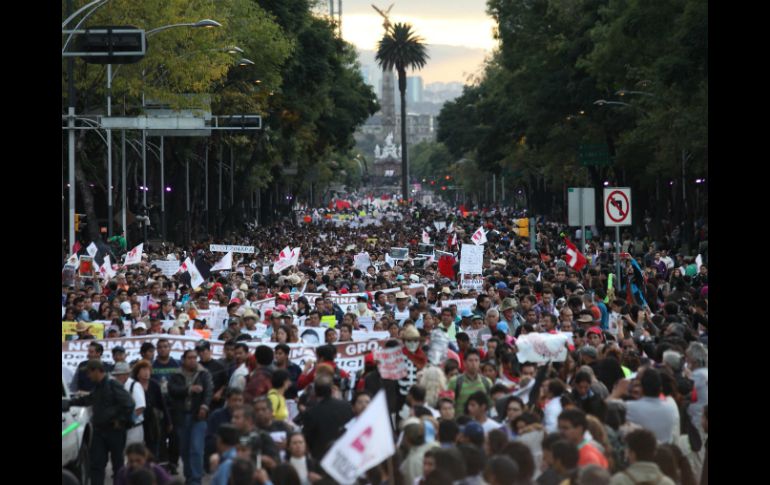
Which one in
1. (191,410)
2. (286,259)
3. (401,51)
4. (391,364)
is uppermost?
(401,51)

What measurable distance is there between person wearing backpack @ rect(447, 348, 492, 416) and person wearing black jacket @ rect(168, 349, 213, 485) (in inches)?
93.5

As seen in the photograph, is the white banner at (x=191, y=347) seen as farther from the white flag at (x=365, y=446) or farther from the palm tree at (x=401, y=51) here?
the palm tree at (x=401, y=51)

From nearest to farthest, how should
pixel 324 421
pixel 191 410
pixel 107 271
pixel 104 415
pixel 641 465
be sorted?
1. pixel 641 465
2. pixel 324 421
3. pixel 104 415
4. pixel 191 410
5. pixel 107 271

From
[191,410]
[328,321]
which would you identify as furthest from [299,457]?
[328,321]

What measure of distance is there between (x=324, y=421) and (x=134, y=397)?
2.92m

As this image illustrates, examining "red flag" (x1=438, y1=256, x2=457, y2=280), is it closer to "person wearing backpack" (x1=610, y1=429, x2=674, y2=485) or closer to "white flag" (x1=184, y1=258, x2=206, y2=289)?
"white flag" (x1=184, y1=258, x2=206, y2=289)

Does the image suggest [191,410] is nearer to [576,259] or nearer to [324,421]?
[324,421]

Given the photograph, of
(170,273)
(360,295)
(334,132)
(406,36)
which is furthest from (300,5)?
(406,36)

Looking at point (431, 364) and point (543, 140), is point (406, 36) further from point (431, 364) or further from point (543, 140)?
point (431, 364)

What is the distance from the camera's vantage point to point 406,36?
189m

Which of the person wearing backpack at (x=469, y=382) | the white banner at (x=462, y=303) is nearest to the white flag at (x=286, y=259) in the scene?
the white banner at (x=462, y=303)

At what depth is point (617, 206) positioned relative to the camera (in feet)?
81.8

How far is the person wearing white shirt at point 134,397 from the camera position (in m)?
13.8
